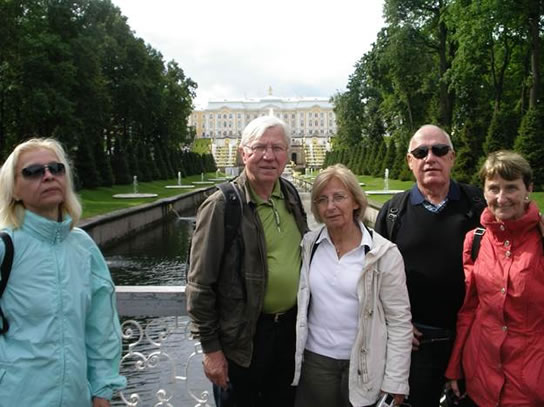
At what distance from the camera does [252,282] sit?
2307 mm

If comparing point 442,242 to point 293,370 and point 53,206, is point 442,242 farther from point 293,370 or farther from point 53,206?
point 53,206

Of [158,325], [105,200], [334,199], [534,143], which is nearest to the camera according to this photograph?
[334,199]

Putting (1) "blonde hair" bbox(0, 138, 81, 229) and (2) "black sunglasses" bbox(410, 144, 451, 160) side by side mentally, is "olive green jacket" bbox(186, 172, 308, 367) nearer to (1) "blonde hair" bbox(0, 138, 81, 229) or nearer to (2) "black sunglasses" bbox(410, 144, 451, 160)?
(1) "blonde hair" bbox(0, 138, 81, 229)

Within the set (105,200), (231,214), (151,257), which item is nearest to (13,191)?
(231,214)

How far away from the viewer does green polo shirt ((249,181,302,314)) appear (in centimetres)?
237

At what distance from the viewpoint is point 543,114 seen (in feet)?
59.5

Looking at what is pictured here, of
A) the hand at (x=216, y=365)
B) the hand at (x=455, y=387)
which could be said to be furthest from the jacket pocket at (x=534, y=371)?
the hand at (x=216, y=365)

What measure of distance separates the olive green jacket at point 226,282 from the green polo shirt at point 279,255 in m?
0.05

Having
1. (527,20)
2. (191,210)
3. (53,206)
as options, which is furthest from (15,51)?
(53,206)

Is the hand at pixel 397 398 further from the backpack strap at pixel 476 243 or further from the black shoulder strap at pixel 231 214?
the black shoulder strap at pixel 231 214

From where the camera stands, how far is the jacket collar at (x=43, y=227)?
2.06m

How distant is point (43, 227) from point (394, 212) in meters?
1.56

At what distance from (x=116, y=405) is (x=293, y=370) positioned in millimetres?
3332

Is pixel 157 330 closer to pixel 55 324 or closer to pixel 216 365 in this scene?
pixel 216 365
